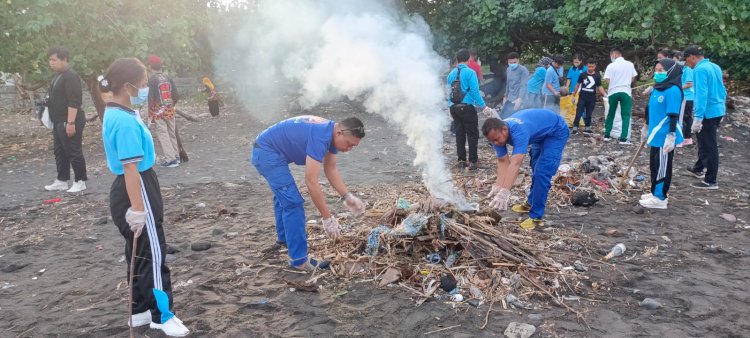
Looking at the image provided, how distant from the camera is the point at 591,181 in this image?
22.9 feet

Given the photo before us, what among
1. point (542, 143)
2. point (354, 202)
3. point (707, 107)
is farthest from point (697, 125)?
point (354, 202)

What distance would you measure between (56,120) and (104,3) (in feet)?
14.6

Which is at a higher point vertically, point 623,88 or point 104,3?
point 104,3

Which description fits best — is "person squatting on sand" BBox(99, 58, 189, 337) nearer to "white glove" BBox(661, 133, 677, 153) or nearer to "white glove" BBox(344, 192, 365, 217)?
"white glove" BBox(344, 192, 365, 217)

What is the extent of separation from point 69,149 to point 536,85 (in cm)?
899

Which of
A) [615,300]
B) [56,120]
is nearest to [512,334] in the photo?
[615,300]

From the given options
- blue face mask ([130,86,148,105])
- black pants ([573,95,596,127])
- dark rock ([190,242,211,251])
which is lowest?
dark rock ([190,242,211,251])

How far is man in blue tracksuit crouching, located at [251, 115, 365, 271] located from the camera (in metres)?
4.05

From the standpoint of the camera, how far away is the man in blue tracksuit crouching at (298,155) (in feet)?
13.3

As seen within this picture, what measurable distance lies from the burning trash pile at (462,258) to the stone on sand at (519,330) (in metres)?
0.30

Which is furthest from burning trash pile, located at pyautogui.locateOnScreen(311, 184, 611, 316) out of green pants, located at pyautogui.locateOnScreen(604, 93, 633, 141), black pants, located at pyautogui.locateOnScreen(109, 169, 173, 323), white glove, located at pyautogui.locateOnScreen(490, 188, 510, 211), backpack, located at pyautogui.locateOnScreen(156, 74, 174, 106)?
green pants, located at pyautogui.locateOnScreen(604, 93, 633, 141)

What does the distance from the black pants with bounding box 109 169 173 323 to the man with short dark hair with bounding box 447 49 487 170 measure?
5.43m

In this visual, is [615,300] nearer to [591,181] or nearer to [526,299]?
[526,299]

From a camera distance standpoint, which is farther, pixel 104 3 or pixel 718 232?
pixel 104 3
